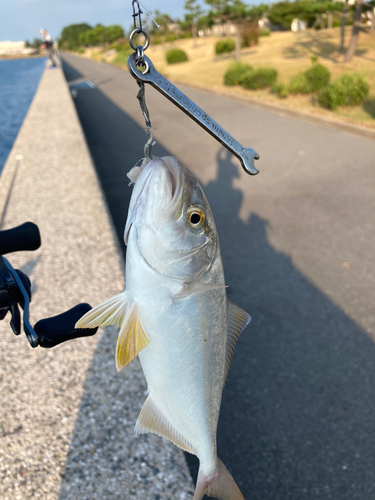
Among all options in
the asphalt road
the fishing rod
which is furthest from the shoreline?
the fishing rod

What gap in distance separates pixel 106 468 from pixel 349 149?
→ 9.42m

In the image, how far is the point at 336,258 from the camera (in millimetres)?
5199

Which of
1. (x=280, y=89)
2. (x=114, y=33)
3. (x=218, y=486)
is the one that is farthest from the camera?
(x=114, y=33)

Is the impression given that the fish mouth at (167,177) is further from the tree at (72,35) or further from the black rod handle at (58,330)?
the tree at (72,35)

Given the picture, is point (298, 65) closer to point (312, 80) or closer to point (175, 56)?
point (312, 80)

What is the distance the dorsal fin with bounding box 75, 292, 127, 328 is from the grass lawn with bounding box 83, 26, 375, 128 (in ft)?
36.3

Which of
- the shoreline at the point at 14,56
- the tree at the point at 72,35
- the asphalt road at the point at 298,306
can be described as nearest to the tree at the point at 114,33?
the shoreline at the point at 14,56

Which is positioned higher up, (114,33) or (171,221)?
(114,33)

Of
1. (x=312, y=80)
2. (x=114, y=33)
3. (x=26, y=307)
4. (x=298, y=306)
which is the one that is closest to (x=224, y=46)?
(x=312, y=80)

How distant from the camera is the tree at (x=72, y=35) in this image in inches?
5192

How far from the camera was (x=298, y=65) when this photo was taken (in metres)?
20.8

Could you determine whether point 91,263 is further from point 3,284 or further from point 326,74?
point 326,74

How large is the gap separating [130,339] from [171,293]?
22 cm

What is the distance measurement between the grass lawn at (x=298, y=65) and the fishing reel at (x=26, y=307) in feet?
36.0
